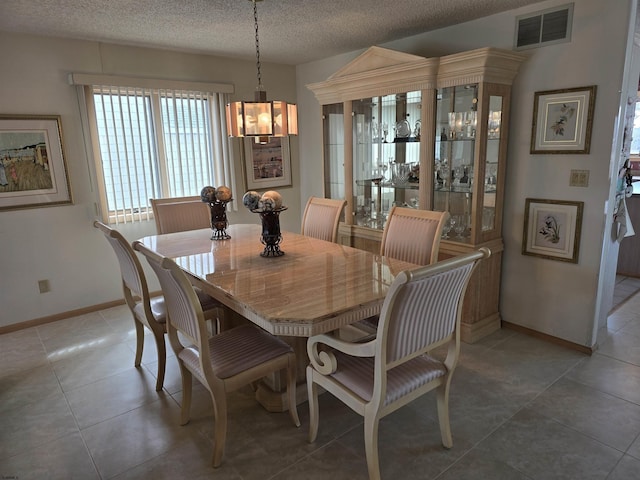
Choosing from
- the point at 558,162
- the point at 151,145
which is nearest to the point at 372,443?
the point at 558,162

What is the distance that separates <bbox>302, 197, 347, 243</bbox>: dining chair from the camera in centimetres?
318

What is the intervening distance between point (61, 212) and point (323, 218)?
7.52ft

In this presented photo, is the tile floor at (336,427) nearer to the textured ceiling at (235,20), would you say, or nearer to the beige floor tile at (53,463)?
the beige floor tile at (53,463)

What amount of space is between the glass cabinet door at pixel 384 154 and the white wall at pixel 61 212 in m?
1.81

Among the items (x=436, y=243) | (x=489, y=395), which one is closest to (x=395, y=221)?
(x=436, y=243)

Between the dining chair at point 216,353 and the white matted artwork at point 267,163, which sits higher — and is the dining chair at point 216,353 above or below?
below

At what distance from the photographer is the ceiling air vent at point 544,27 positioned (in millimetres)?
2701

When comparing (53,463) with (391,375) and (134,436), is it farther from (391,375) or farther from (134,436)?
(391,375)

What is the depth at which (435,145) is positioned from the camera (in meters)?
3.22

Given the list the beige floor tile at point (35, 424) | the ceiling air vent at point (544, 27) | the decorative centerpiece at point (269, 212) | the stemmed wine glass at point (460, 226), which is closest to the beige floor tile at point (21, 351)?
the beige floor tile at point (35, 424)

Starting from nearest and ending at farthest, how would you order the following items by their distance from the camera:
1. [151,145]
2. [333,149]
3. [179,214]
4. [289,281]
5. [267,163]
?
[289,281]
[179,214]
[151,145]
[333,149]
[267,163]

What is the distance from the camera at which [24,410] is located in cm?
240

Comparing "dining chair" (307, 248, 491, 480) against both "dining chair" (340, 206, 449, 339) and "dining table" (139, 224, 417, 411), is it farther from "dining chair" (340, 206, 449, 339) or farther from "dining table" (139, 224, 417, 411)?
"dining chair" (340, 206, 449, 339)

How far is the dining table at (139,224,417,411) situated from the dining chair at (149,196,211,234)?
38 centimetres
